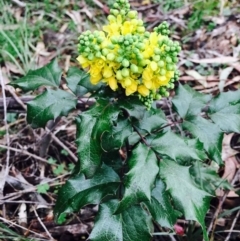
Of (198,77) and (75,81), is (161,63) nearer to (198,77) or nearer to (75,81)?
(75,81)

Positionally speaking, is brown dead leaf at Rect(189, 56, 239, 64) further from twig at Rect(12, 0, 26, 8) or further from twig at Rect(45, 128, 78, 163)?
twig at Rect(12, 0, 26, 8)

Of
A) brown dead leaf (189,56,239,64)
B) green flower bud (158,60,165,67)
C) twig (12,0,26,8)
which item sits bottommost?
brown dead leaf (189,56,239,64)

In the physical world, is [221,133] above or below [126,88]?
below

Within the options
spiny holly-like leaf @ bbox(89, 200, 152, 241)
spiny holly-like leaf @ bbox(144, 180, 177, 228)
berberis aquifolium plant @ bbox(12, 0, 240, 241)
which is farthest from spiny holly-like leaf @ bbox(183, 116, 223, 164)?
spiny holly-like leaf @ bbox(89, 200, 152, 241)

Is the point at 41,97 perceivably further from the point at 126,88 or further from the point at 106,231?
the point at 106,231

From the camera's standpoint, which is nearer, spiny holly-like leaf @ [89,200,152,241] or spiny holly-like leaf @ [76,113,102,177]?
spiny holly-like leaf @ [76,113,102,177]

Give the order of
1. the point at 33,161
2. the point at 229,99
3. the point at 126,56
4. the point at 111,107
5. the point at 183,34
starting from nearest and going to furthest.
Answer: the point at 126,56 → the point at 111,107 → the point at 229,99 → the point at 33,161 → the point at 183,34

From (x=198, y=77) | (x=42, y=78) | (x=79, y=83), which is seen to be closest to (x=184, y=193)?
(x=79, y=83)

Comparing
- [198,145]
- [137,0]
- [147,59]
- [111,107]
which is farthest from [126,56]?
[137,0]
